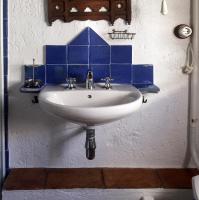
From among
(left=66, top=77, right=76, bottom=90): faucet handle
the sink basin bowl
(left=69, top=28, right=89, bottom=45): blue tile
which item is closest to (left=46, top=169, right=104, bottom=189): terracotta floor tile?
the sink basin bowl

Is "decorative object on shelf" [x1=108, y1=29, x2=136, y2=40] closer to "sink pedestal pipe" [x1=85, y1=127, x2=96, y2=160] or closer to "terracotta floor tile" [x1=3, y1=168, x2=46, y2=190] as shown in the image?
"sink pedestal pipe" [x1=85, y1=127, x2=96, y2=160]

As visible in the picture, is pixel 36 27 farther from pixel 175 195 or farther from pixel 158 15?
pixel 175 195

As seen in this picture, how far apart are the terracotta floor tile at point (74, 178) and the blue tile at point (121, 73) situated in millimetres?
599

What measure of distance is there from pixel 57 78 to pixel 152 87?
1.93 feet

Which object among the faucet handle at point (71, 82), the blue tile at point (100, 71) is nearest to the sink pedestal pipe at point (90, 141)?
the faucet handle at point (71, 82)

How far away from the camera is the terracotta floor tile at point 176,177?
2.00 meters

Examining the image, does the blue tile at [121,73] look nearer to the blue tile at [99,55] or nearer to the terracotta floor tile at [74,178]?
the blue tile at [99,55]

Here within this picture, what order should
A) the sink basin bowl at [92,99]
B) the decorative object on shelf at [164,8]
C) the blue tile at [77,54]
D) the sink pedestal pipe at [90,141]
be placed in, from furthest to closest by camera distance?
the blue tile at [77,54] → the decorative object on shelf at [164,8] → the sink pedestal pipe at [90,141] → the sink basin bowl at [92,99]

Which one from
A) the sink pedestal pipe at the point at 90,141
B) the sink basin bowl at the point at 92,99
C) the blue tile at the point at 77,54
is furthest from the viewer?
the blue tile at the point at 77,54

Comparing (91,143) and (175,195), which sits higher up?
(91,143)

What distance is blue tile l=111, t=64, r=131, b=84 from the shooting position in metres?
2.14

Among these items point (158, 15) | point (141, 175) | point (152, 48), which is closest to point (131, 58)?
point (152, 48)

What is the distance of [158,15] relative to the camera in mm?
2121

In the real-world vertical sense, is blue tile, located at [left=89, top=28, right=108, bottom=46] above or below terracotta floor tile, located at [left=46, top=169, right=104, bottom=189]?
above
